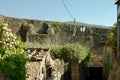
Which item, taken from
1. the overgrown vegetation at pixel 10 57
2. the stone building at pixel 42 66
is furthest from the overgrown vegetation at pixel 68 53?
the overgrown vegetation at pixel 10 57

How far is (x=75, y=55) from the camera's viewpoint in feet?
72.9

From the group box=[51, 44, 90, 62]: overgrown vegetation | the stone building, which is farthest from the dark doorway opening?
the stone building

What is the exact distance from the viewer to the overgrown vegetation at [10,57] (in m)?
10.2

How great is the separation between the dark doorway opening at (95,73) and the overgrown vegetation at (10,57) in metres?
17.1

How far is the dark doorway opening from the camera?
27661 millimetres

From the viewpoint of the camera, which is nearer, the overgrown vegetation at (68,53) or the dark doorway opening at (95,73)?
the overgrown vegetation at (68,53)

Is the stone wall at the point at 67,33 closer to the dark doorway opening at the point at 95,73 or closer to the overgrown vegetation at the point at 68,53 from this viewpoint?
the dark doorway opening at the point at 95,73

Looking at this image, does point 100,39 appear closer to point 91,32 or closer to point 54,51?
point 91,32

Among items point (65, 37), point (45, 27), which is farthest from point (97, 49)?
point (45, 27)

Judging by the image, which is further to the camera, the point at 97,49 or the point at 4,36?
the point at 97,49

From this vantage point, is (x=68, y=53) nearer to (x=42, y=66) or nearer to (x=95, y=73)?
(x=95, y=73)

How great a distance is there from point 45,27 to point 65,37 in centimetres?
237

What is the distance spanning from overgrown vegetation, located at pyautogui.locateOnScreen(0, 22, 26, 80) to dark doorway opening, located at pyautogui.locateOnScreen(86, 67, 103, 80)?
1714 cm

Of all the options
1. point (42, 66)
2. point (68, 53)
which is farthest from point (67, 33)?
point (42, 66)
